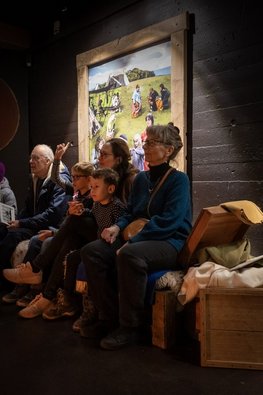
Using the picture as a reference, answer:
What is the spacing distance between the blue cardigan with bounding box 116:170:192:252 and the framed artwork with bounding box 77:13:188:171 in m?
0.69

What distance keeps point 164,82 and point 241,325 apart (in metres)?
2.24

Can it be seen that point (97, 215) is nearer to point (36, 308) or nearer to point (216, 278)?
point (36, 308)

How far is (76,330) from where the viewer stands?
9.13 feet

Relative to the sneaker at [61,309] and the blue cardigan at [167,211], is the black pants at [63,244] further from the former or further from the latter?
the blue cardigan at [167,211]

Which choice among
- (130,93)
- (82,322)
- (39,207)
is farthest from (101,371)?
(130,93)

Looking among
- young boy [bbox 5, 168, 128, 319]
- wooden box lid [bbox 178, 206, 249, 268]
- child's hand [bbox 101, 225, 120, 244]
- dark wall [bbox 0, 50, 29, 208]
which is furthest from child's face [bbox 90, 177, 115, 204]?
dark wall [bbox 0, 50, 29, 208]

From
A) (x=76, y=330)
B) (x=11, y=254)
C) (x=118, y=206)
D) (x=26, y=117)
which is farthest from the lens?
(x=26, y=117)

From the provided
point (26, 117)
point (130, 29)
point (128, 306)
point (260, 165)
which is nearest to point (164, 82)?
Answer: point (130, 29)

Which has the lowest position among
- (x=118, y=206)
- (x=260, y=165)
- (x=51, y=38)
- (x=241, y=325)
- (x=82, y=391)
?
(x=82, y=391)

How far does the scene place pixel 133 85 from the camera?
3.94 metres

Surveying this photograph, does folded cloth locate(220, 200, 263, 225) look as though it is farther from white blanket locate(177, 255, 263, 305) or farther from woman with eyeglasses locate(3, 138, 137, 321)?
woman with eyeglasses locate(3, 138, 137, 321)

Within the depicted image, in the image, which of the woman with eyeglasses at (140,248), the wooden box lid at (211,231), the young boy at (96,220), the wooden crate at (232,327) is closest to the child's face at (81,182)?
the young boy at (96,220)

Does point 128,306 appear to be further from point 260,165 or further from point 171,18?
point 171,18

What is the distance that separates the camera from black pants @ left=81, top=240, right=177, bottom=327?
247cm
